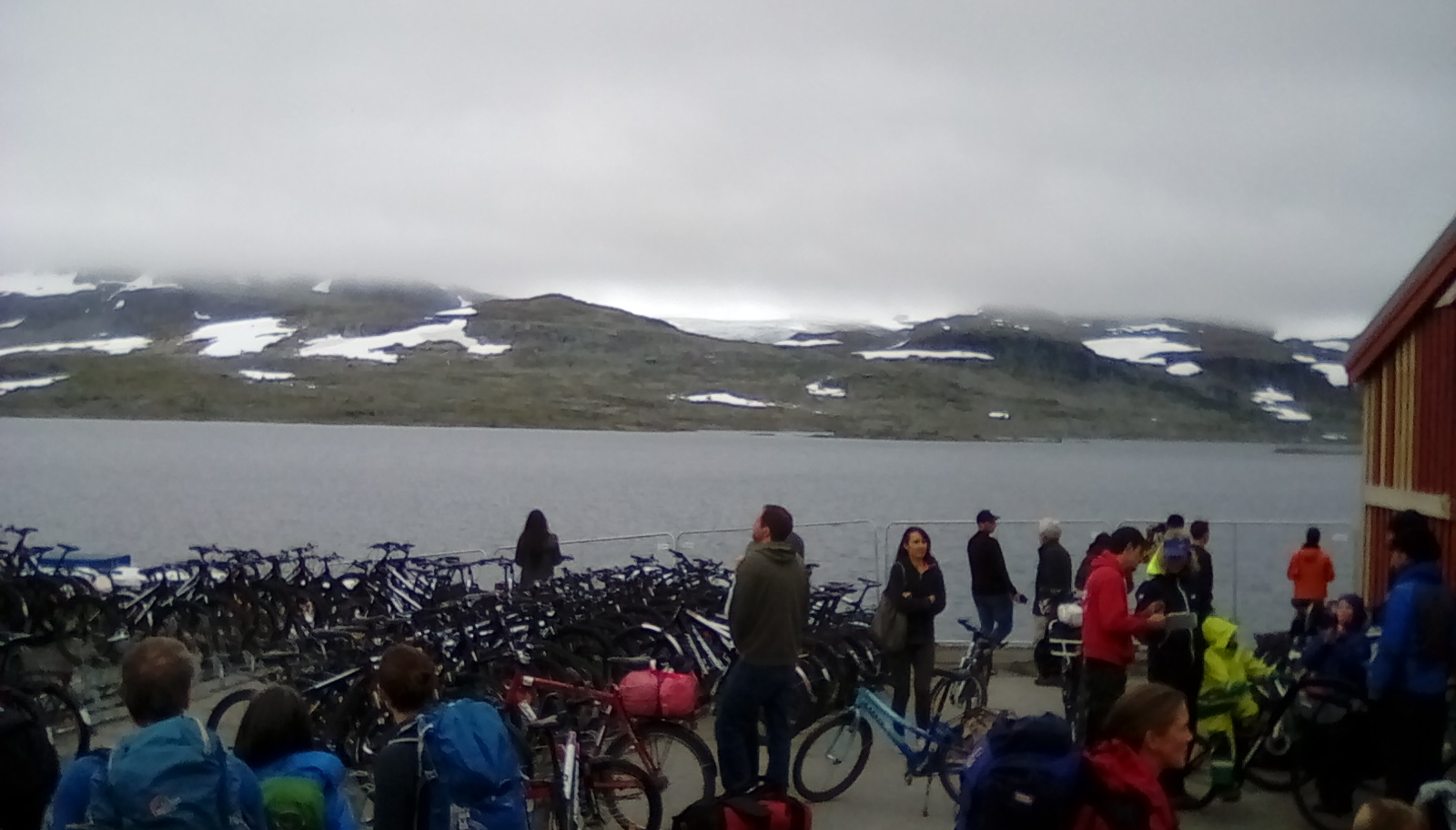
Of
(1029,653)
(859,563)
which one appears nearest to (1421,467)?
(1029,653)

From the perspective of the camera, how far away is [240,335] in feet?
598

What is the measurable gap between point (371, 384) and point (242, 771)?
6481 inches

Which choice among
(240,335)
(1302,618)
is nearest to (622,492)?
(1302,618)

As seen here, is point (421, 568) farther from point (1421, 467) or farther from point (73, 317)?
point (73, 317)

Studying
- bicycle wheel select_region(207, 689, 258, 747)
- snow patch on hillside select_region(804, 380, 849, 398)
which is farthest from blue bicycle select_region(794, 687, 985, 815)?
snow patch on hillside select_region(804, 380, 849, 398)

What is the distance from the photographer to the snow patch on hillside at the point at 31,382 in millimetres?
157863

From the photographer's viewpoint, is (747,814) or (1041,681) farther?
(1041,681)

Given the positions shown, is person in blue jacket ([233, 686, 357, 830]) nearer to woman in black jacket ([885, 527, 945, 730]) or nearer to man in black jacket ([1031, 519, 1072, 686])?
woman in black jacket ([885, 527, 945, 730])

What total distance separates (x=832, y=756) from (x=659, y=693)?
0.97 meters

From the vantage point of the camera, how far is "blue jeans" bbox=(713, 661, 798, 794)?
19.7ft

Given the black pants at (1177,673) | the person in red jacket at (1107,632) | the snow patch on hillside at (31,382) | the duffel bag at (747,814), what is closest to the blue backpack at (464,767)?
the duffel bag at (747,814)

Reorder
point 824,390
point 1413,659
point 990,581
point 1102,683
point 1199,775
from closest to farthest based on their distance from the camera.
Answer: point 1413,659
point 1102,683
point 1199,775
point 990,581
point 824,390

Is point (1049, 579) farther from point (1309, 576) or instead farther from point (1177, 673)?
point (1177, 673)

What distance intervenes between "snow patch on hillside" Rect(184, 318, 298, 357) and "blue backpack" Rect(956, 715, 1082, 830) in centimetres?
17820
